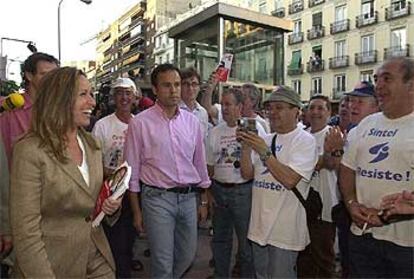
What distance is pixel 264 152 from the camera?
332 cm

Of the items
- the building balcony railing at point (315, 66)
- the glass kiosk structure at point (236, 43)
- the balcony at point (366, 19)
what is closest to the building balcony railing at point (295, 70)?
the building balcony railing at point (315, 66)

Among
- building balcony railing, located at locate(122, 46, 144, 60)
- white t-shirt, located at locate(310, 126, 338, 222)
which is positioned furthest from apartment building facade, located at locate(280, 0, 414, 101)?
white t-shirt, located at locate(310, 126, 338, 222)

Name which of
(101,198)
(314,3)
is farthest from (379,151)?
(314,3)

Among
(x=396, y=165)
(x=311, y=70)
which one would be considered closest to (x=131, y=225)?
(x=396, y=165)

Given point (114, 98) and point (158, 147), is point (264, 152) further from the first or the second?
point (114, 98)

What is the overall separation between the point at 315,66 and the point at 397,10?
9.96 m

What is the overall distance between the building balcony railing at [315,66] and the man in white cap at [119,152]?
46.4m

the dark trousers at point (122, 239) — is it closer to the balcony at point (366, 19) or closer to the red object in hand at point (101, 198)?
the red object in hand at point (101, 198)

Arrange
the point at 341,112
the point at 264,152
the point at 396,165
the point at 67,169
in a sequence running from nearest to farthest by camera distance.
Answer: the point at 67,169 < the point at 396,165 < the point at 264,152 < the point at 341,112

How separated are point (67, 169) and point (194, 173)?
60.0 inches

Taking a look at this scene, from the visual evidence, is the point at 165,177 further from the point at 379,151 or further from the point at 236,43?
the point at 236,43

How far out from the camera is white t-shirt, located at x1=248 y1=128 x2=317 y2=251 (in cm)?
332

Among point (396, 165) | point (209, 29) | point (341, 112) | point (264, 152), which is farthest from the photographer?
point (209, 29)

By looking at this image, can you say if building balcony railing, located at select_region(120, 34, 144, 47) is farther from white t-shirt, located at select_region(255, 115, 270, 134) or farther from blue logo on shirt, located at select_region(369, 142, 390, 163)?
blue logo on shirt, located at select_region(369, 142, 390, 163)
